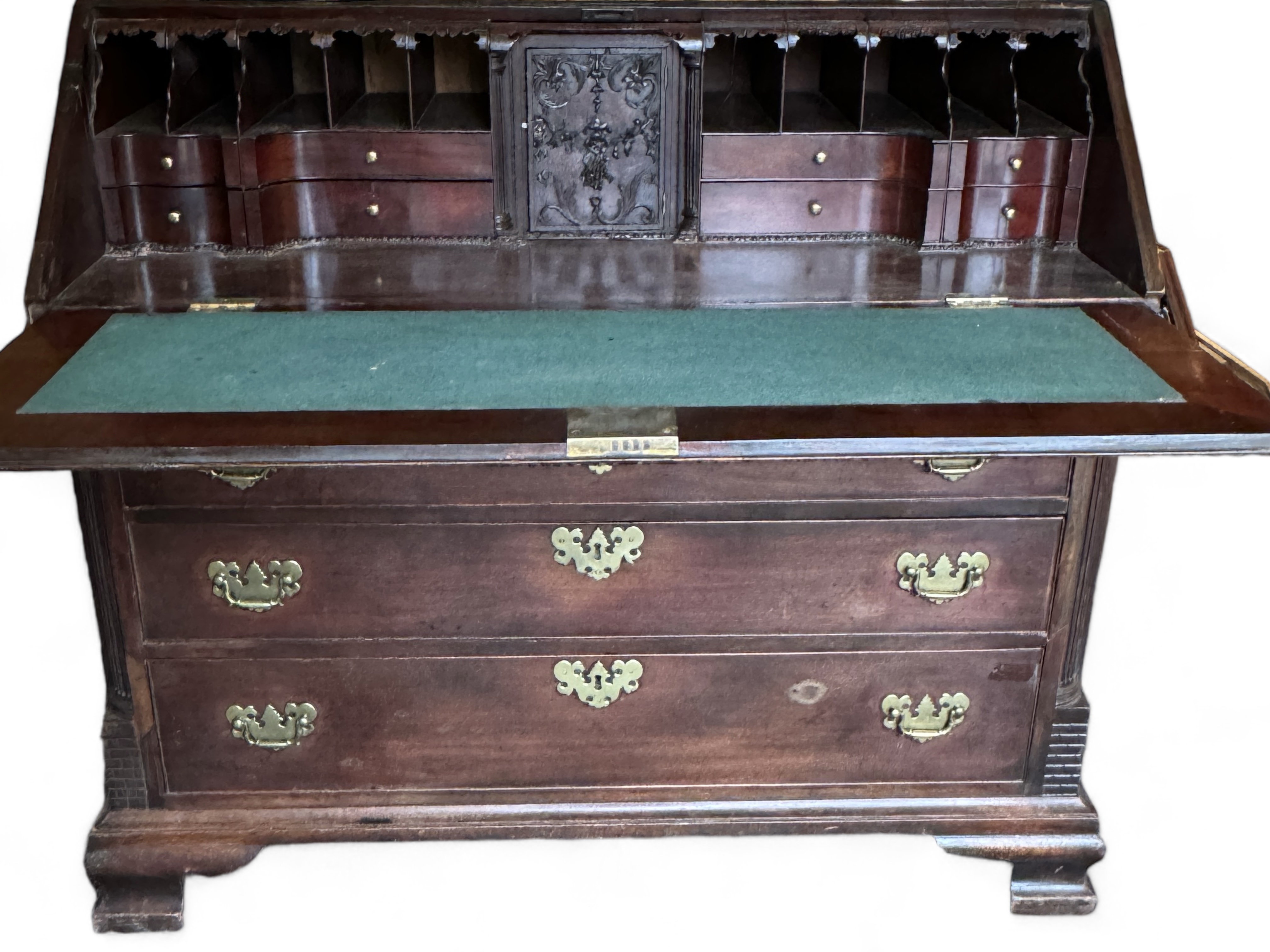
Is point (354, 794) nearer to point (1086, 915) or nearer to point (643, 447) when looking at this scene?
point (643, 447)

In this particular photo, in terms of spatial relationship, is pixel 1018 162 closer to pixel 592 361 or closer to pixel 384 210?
pixel 592 361

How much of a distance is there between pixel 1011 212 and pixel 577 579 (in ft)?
3.78

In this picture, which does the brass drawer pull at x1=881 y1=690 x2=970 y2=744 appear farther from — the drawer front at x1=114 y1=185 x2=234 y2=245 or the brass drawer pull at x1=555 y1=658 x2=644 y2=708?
the drawer front at x1=114 y1=185 x2=234 y2=245

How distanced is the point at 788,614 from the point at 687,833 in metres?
0.48

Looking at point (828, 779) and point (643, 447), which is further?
point (828, 779)

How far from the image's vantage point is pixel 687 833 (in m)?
2.54

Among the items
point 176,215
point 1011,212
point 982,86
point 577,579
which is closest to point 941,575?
point 577,579

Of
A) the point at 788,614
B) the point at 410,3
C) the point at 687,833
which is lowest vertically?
the point at 687,833

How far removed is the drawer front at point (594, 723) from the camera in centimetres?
240

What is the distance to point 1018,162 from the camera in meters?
2.70

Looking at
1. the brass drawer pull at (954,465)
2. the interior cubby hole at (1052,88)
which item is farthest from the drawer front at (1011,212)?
the brass drawer pull at (954,465)

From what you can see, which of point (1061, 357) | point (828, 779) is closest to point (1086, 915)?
point (828, 779)

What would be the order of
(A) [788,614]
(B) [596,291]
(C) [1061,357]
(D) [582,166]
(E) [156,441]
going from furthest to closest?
(D) [582,166]
(B) [596,291]
(A) [788,614]
(C) [1061,357]
(E) [156,441]

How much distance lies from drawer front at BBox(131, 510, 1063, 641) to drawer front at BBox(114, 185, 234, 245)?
0.70 m
